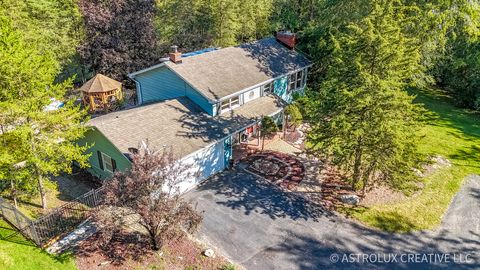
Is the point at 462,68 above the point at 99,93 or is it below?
above

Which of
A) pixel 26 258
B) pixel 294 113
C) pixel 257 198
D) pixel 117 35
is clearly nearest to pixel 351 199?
pixel 257 198

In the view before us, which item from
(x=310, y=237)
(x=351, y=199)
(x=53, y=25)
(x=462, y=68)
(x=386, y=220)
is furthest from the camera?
(x=462, y=68)

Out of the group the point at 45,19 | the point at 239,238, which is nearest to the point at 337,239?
the point at 239,238

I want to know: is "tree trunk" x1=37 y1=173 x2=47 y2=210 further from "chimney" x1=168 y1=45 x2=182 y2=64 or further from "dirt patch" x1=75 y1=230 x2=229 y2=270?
"chimney" x1=168 y1=45 x2=182 y2=64

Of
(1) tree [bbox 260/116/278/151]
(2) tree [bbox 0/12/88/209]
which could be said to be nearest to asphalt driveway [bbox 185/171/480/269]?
(1) tree [bbox 260/116/278/151]

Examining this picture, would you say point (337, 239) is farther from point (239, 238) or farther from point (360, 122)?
point (360, 122)

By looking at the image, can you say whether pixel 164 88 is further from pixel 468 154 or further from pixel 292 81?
pixel 468 154
